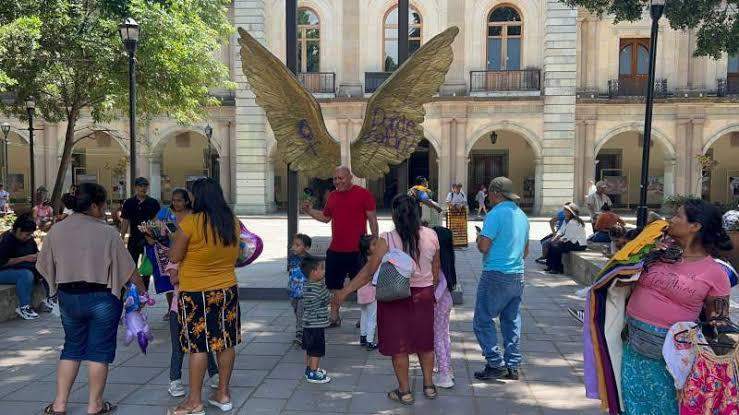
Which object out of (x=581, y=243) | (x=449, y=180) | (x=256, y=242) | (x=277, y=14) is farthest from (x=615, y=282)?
(x=277, y=14)

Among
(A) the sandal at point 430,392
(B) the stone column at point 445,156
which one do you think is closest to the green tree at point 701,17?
(A) the sandal at point 430,392

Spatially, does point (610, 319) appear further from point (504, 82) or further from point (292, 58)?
point (504, 82)

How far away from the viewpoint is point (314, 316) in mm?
4578

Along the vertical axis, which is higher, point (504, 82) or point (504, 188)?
point (504, 82)

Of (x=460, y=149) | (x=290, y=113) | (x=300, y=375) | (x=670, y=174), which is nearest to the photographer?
(x=300, y=375)

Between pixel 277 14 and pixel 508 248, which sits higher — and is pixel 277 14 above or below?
above

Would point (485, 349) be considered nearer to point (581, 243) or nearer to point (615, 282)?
point (615, 282)

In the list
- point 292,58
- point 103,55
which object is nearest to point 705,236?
point 292,58

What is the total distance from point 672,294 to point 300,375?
3063mm

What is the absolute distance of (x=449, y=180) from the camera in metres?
23.5

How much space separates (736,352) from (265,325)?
4.76 meters

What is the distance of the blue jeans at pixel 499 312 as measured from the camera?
4527 millimetres

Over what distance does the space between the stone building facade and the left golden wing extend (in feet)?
50.0

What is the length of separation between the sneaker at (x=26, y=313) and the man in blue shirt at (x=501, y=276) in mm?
5261
